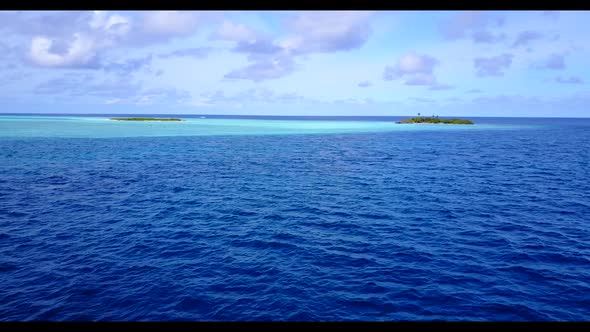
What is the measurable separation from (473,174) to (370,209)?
24.2m

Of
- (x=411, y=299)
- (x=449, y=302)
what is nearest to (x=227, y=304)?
(x=411, y=299)

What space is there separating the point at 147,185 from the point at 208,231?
17.8m

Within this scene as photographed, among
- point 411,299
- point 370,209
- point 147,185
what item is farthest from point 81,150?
point 411,299

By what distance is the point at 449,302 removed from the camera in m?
16.6

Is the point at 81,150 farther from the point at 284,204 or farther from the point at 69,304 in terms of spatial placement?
the point at 69,304

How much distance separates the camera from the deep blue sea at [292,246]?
53.7 ft

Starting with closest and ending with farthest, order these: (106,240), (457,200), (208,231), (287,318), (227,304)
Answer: (287,318), (227,304), (106,240), (208,231), (457,200)

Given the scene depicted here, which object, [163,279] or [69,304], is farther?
[163,279]

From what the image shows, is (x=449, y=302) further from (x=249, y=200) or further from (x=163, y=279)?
(x=249, y=200)

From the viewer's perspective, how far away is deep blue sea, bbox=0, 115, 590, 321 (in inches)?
645

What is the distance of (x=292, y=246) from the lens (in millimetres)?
23531

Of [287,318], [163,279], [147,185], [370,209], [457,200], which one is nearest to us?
[287,318]

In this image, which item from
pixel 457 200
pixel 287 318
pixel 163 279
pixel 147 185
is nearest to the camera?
pixel 287 318

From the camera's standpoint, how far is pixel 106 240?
24062mm
